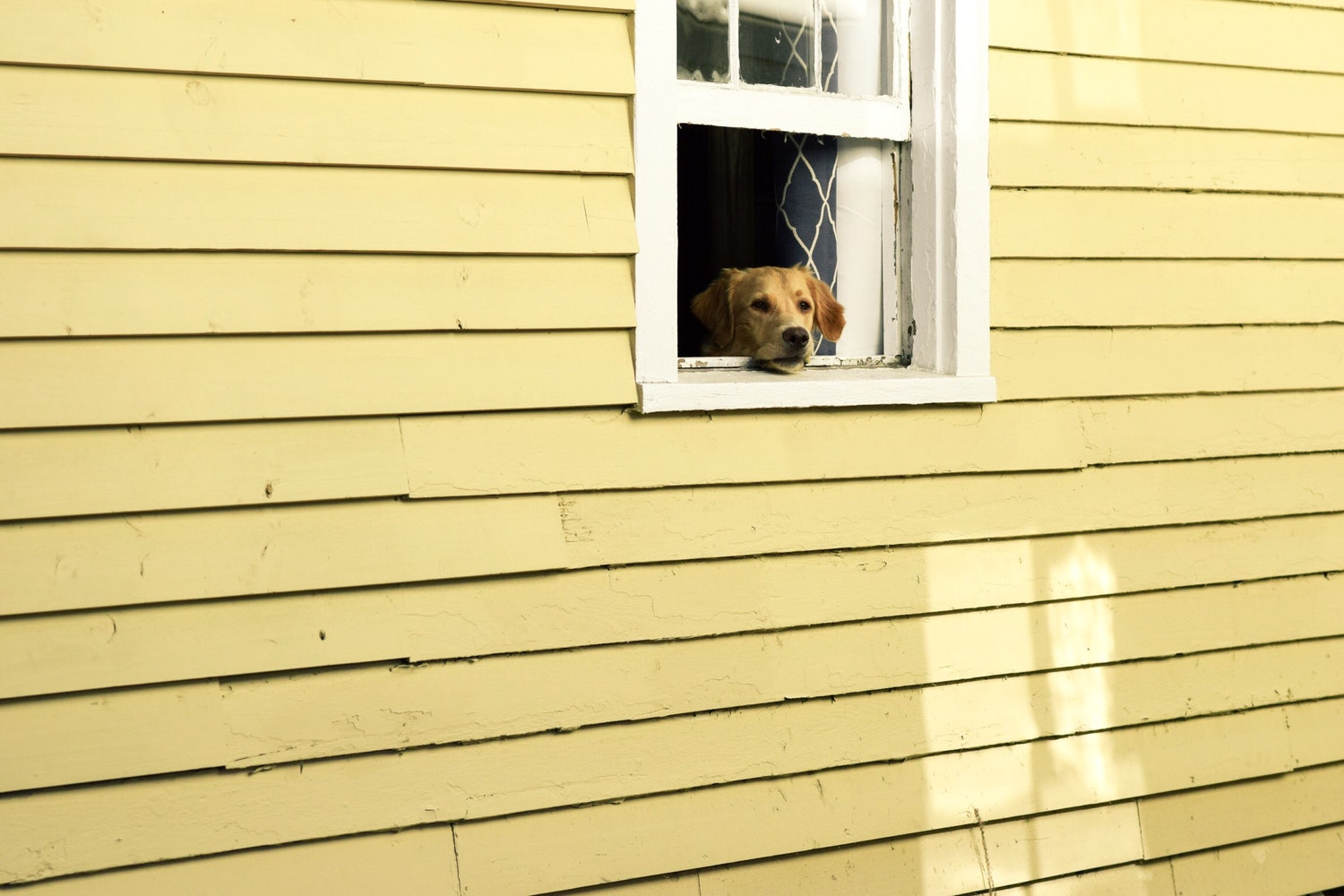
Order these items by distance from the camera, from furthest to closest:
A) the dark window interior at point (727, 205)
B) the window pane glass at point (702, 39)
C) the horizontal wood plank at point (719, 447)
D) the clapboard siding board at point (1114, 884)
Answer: the dark window interior at point (727, 205), the clapboard siding board at point (1114, 884), the window pane glass at point (702, 39), the horizontal wood plank at point (719, 447)

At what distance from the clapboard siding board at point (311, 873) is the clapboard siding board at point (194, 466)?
0.72m

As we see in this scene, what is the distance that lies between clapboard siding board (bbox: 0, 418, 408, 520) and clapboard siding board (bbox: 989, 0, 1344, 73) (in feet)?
6.06

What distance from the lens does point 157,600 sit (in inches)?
84.1

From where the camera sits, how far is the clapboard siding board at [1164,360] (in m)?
2.84

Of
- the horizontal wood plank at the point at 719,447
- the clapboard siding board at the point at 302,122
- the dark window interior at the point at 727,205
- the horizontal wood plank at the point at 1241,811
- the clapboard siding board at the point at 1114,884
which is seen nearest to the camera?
the clapboard siding board at the point at 302,122

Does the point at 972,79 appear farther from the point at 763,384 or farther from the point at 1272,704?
the point at 1272,704

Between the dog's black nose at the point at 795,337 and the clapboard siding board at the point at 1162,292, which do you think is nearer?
the dog's black nose at the point at 795,337

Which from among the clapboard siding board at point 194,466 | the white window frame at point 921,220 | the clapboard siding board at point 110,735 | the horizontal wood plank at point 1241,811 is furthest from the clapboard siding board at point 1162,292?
the clapboard siding board at point 110,735

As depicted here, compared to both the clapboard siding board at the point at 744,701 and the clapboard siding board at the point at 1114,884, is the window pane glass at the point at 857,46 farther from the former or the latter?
the clapboard siding board at the point at 1114,884

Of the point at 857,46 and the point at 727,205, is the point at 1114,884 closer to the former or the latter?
the point at 727,205

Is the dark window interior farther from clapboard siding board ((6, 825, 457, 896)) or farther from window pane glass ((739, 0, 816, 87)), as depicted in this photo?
clapboard siding board ((6, 825, 457, 896))

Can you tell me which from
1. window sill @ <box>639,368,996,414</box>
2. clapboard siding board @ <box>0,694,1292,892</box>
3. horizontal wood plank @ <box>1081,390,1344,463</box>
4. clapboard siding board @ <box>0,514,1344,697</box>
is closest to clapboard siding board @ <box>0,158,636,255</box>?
window sill @ <box>639,368,996,414</box>

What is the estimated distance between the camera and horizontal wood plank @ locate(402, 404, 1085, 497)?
7.64 feet

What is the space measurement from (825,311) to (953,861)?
1436 millimetres
